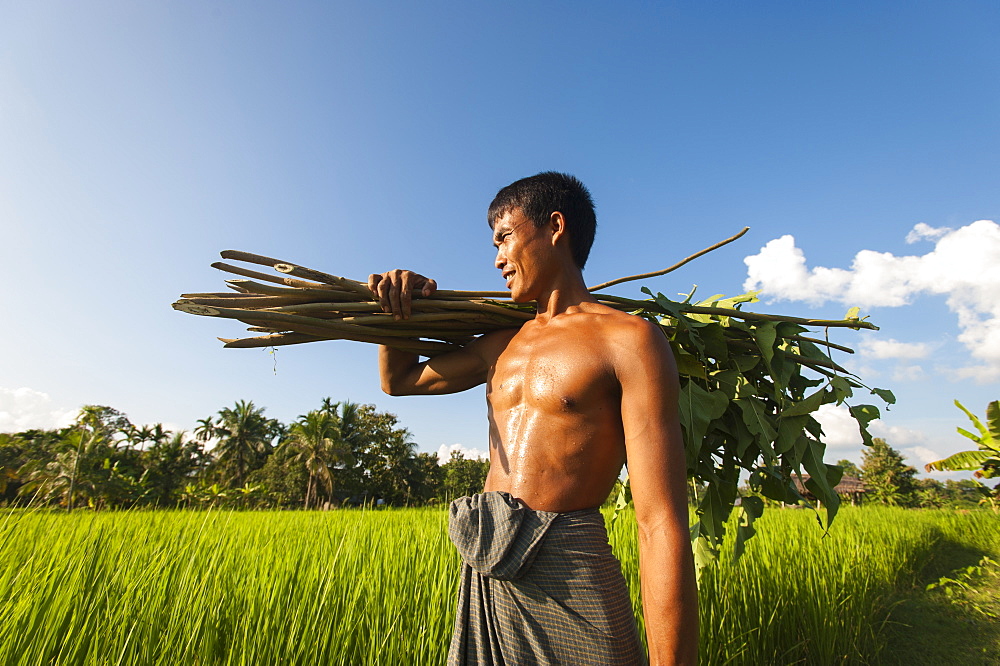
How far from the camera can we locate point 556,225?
150 centimetres

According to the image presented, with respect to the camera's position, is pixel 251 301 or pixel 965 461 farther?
pixel 965 461

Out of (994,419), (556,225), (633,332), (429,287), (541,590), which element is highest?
(994,419)

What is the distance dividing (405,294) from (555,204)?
1.67ft

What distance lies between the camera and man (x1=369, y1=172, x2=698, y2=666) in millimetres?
1121

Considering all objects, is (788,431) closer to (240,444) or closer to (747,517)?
(747,517)

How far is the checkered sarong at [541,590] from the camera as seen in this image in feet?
3.77

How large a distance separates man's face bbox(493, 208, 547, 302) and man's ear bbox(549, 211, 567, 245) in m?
0.03

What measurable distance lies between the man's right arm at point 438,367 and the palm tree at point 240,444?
34709 millimetres

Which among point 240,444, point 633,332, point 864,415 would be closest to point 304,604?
point 633,332

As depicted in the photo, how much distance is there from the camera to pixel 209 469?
30.6 m

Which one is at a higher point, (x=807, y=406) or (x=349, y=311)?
(x=349, y=311)

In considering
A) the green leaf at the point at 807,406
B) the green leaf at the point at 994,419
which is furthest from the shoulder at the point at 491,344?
the green leaf at the point at 994,419

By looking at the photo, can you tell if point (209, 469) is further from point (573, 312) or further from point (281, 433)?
point (573, 312)

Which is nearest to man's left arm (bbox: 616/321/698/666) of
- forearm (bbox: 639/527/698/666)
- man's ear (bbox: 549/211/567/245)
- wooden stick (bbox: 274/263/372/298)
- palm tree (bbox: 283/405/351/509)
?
forearm (bbox: 639/527/698/666)
